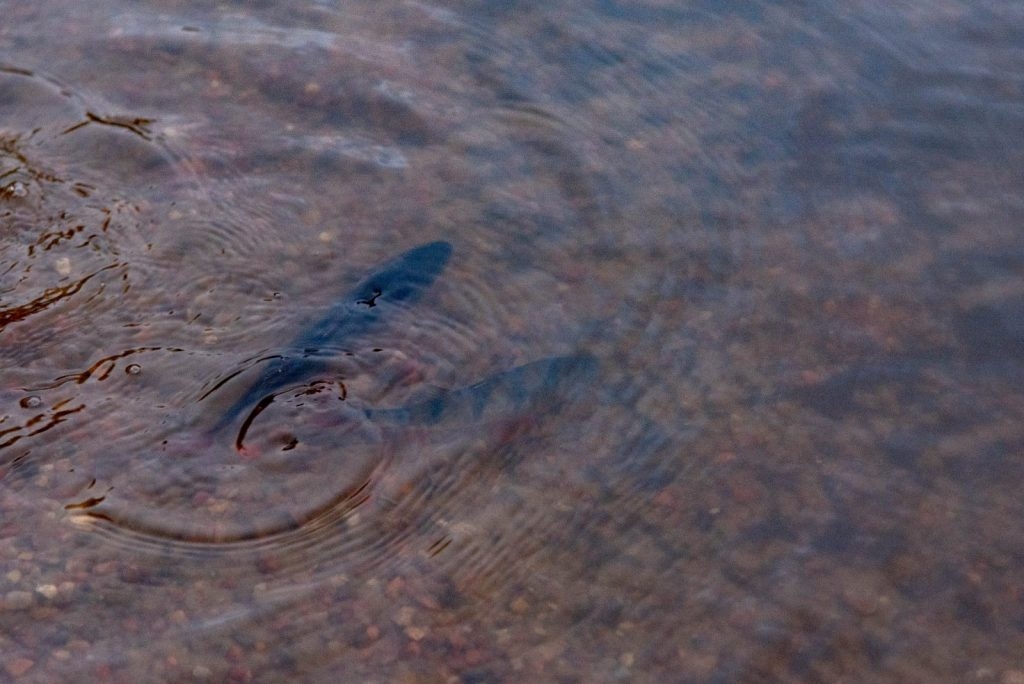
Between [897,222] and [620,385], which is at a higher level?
[897,222]

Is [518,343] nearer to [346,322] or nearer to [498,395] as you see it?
[498,395]

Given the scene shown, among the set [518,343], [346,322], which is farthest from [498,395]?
[346,322]

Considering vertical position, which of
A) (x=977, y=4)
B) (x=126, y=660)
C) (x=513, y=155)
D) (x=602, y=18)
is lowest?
(x=126, y=660)

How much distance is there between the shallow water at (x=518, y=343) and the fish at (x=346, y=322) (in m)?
0.04

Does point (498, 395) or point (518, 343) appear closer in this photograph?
point (498, 395)

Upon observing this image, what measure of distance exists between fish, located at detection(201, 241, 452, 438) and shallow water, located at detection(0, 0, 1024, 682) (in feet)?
0.12

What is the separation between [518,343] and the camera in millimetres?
4523

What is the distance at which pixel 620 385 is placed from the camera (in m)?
4.33

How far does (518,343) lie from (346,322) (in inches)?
29.2

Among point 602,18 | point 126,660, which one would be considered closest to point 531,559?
point 126,660

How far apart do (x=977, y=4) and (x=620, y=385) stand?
3.83m

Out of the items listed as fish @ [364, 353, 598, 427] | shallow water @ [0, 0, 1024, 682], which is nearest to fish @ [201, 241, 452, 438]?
shallow water @ [0, 0, 1024, 682]

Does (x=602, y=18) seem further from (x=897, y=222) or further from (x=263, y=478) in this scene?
(x=263, y=478)

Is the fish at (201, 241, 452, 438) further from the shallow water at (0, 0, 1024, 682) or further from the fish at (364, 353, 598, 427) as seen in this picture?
the fish at (364, 353, 598, 427)
